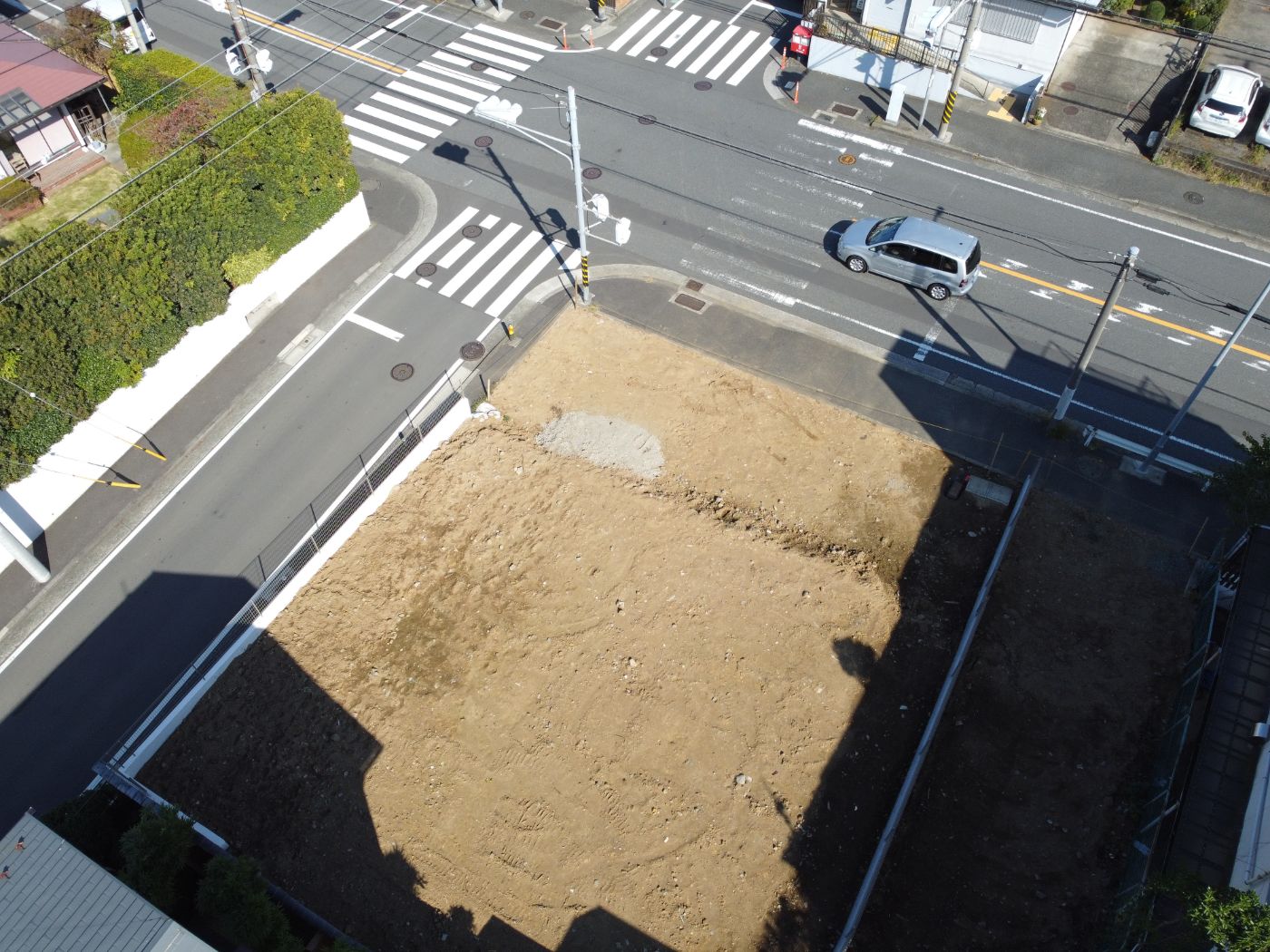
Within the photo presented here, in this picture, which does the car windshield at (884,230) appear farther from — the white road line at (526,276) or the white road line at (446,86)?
the white road line at (446,86)

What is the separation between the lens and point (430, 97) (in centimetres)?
3703

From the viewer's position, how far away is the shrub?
1672 centimetres

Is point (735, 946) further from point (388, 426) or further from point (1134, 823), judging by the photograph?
point (388, 426)

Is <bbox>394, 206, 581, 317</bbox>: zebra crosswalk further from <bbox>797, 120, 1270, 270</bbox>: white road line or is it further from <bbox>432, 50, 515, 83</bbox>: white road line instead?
<bbox>797, 120, 1270, 270</bbox>: white road line

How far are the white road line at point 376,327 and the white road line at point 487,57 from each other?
15611 millimetres

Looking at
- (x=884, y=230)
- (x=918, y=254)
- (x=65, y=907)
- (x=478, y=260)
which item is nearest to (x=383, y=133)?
(x=478, y=260)

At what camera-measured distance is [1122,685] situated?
2136 centimetres

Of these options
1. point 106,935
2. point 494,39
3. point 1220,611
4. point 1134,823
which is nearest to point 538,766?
point 106,935

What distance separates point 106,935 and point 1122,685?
859 inches

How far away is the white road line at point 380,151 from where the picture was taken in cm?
3450

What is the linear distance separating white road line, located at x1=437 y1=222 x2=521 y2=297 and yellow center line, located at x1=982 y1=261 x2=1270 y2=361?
16652mm

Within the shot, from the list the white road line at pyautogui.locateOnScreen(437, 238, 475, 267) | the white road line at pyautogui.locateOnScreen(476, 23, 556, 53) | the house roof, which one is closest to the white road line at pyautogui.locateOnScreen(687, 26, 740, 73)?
the white road line at pyautogui.locateOnScreen(476, 23, 556, 53)

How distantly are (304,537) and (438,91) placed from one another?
875 inches

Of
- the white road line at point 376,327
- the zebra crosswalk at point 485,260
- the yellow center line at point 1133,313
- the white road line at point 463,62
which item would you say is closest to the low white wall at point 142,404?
the white road line at point 376,327
